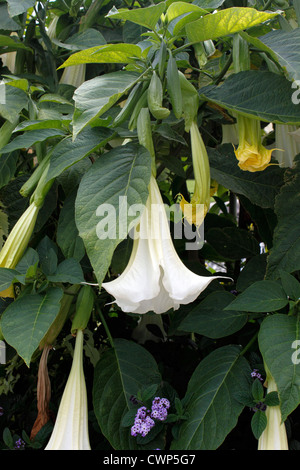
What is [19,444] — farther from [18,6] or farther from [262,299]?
[18,6]

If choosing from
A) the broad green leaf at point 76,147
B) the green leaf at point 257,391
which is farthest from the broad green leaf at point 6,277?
the green leaf at point 257,391

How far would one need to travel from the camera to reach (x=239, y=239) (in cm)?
96

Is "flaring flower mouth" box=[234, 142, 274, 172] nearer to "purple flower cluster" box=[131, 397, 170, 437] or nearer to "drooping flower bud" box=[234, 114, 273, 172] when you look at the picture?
"drooping flower bud" box=[234, 114, 273, 172]

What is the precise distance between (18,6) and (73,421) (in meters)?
0.62

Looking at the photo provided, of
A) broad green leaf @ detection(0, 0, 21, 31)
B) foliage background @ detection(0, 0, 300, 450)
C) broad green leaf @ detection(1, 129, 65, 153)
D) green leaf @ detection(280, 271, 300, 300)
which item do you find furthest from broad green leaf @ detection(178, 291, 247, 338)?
broad green leaf @ detection(0, 0, 21, 31)

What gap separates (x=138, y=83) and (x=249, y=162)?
18cm

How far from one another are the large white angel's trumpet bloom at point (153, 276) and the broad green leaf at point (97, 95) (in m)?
0.11

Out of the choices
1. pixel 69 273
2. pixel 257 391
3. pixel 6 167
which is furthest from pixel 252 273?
pixel 6 167

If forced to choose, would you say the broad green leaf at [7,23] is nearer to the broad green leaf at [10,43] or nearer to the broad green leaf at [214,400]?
the broad green leaf at [10,43]

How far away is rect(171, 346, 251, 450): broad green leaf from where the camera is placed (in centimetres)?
65

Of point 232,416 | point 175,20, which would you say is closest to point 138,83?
point 175,20

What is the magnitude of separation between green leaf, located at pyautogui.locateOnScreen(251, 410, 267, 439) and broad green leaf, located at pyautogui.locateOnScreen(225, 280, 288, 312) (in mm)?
136

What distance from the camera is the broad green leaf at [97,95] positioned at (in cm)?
57
